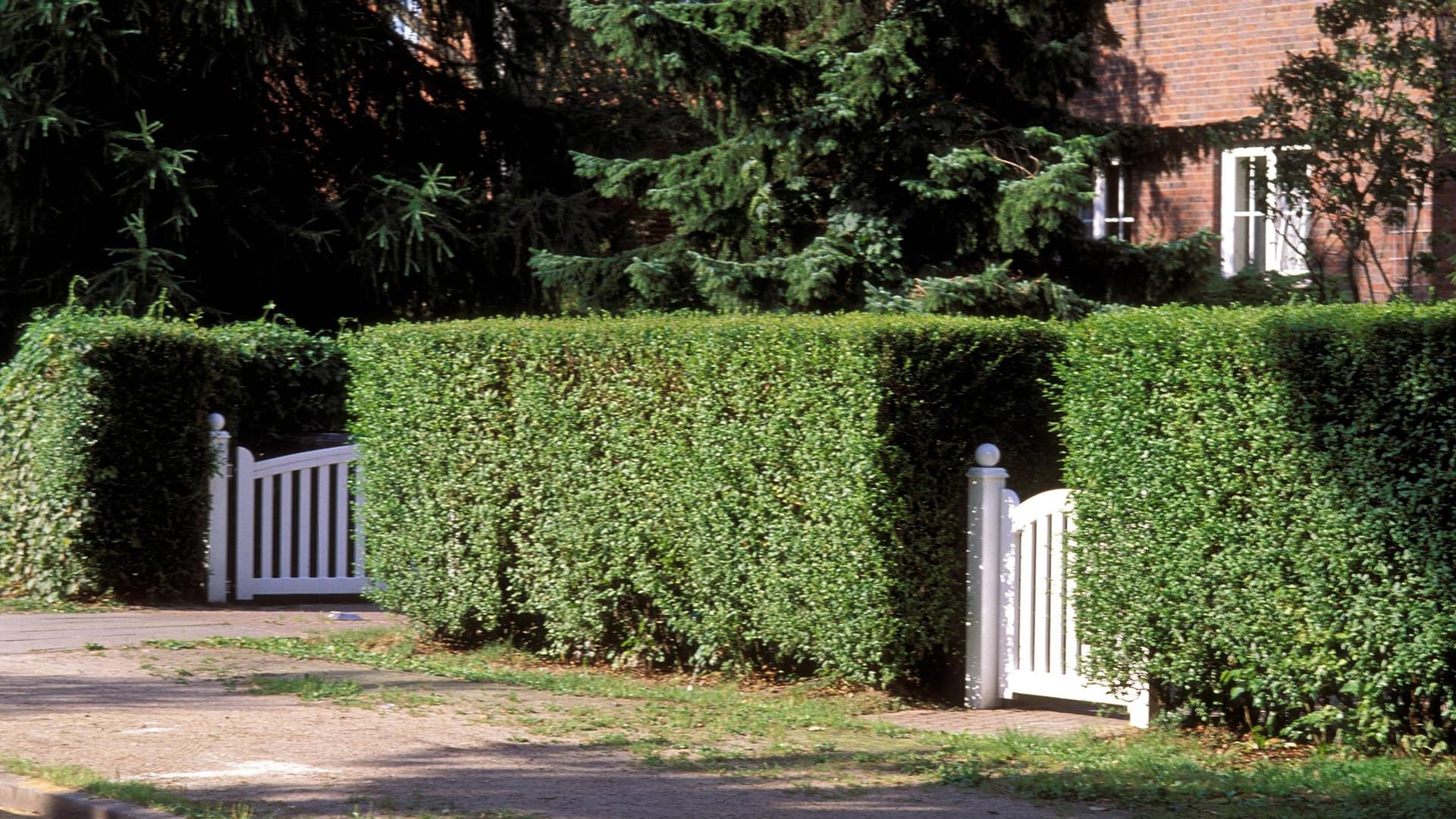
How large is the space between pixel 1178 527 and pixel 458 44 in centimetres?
1483

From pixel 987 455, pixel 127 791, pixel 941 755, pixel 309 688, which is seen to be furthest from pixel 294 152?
pixel 941 755

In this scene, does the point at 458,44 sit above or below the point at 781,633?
above

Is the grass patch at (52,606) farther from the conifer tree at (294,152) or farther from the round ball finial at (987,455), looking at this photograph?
the round ball finial at (987,455)

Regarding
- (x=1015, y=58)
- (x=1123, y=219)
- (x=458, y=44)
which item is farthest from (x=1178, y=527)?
(x=458, y=44)

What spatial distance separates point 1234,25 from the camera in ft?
57.5

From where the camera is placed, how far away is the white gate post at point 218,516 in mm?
13453

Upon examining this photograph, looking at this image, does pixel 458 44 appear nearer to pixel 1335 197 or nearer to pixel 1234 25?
pixel 1234 25

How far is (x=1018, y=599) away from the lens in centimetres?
881

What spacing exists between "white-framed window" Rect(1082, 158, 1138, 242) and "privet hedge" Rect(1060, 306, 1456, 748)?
10.1 m

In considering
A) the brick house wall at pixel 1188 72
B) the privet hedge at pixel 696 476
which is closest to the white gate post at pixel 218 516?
the privet hedge at pixel 696 476

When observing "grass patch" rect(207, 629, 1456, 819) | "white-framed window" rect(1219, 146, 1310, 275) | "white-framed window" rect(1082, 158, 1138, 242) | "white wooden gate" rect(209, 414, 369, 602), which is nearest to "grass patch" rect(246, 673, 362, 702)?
"grass patch" rect(207, 629, 1456, 819)

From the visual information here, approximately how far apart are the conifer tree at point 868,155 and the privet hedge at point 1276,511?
4.93 metres

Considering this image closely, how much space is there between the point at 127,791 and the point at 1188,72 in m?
14.6

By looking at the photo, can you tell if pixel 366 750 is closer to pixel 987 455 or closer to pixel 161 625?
pixel 987 455
